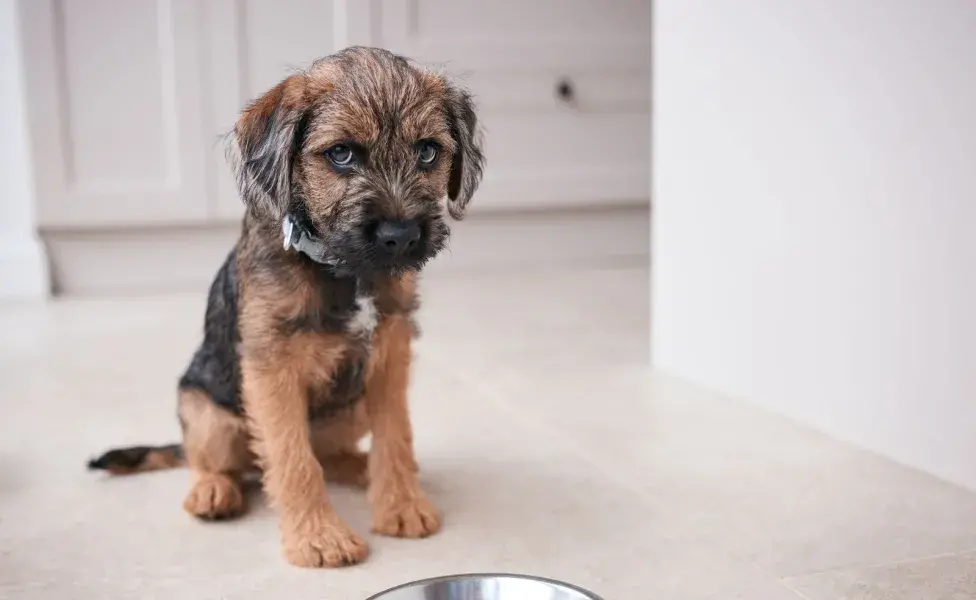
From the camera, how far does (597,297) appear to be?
4078 mm

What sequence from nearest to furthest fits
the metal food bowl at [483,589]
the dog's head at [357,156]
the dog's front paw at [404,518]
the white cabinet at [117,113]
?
the metal food bowl at [483,589]
the dog's head at [357,156]
the dog's front paw at [404,518]
the white cabinet at [117,113]

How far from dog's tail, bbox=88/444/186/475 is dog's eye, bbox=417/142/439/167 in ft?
2.99

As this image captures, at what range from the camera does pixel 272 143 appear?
162 cm

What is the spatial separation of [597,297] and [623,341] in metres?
0.75

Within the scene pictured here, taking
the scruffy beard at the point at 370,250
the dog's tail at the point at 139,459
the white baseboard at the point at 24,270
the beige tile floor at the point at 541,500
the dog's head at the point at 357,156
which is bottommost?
the beige tile floor at the point at 541,500

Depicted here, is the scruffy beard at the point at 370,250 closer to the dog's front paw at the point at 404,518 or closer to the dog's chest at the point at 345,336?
the dog's chest at the point at 345,336

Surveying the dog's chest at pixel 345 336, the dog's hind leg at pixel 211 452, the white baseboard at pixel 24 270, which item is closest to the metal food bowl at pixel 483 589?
the dog's chest at pixel 345 336

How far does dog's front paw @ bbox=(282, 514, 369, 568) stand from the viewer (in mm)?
1700

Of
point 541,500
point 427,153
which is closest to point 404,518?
point 541,500

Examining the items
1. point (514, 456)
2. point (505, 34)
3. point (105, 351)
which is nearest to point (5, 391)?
point (105, 351)

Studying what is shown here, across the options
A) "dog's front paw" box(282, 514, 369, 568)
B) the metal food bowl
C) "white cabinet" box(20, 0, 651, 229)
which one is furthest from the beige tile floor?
"white cabinet" box(20, 0, 651, 229)

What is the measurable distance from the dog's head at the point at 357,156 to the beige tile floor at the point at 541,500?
0.52m

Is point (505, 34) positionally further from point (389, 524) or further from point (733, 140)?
point (389, 524)

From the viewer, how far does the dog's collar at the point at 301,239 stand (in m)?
1.66
